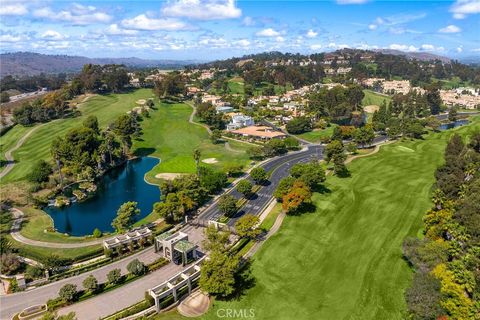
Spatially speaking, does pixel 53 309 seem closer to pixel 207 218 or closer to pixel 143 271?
pixel 143 271

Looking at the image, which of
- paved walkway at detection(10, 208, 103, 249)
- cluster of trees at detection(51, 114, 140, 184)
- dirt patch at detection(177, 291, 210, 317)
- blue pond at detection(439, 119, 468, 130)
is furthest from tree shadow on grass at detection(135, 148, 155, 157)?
blue pond at detection(439, 119, 468, 130)

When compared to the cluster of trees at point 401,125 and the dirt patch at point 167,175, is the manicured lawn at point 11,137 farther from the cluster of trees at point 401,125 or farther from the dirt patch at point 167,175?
the cluster of trees at point 401,125

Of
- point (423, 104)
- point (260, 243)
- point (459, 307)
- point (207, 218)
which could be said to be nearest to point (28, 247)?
point (207, 218)

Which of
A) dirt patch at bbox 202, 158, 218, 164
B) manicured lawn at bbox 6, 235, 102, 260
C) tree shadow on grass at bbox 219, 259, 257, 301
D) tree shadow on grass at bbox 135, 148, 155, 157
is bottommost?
manicured lawn at bbox 6, 235, 102, 260

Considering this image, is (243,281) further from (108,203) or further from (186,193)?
(108,203)

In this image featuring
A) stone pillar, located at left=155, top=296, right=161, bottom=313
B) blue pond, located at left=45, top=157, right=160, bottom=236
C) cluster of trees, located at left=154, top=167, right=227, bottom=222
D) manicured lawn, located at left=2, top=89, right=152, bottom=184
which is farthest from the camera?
manicured lawn, located at left=2, top=89, right=152, bottom=184

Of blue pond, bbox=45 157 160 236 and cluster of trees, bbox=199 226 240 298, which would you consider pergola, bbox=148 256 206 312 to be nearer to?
cluster of trees, bbox=199 226 240 298

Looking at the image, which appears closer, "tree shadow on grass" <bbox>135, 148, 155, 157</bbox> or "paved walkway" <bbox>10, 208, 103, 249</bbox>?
"paved walkway" <bbox>10, 208, 103, 249</bbox>
